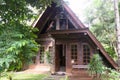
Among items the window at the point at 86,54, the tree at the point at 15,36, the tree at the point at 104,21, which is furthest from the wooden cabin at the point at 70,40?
the tree at the point at 104,21

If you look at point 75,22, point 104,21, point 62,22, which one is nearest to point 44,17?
point 62,22

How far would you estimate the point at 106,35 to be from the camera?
22953 mm

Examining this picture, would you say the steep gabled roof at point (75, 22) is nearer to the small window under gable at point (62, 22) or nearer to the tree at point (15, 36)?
the small window under gable at point (62, 22)

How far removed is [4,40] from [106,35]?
1869 cm

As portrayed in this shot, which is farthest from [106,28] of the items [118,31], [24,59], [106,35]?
[24,59]

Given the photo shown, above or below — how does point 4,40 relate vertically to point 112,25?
below

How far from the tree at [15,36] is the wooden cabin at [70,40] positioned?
5746 millimetres

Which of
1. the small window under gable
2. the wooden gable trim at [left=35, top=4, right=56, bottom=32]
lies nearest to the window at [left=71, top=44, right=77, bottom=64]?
the small window under gable

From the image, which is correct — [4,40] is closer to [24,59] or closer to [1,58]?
[1,58]

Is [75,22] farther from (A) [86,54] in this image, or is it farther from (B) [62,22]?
(A) [86,54]

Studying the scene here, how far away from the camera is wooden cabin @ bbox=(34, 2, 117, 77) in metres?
12.3

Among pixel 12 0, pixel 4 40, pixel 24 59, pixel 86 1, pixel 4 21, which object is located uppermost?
pixel 86 1

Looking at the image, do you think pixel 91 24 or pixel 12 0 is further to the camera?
pixel 91 24

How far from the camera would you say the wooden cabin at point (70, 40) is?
1233cm
